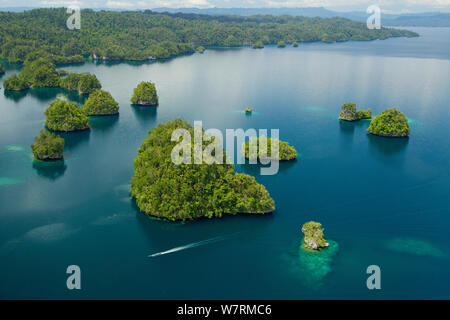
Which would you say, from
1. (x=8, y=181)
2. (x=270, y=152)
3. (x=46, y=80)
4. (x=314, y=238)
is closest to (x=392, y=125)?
(x=270, y=152)

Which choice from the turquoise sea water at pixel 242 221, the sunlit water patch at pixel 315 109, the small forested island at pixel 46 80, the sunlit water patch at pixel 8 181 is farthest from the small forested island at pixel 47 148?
the sunlit water patch at pixel 315 109

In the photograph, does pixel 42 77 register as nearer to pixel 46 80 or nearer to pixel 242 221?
pixel 46 80

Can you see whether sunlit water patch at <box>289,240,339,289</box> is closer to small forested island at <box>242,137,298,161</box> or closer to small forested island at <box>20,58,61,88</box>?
small forested island at <box>242,137,298,161</box>

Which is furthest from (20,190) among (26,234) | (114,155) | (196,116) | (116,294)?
(196,116)

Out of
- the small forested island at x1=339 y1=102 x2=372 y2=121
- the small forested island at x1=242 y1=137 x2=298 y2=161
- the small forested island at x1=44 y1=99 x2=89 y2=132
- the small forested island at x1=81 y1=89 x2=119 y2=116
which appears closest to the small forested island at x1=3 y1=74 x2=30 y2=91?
the small forested island at x1=81 y1=89 x2=119 y2=116

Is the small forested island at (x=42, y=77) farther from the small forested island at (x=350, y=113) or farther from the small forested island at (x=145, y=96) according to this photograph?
the small forested island at (x=350, y=113)
